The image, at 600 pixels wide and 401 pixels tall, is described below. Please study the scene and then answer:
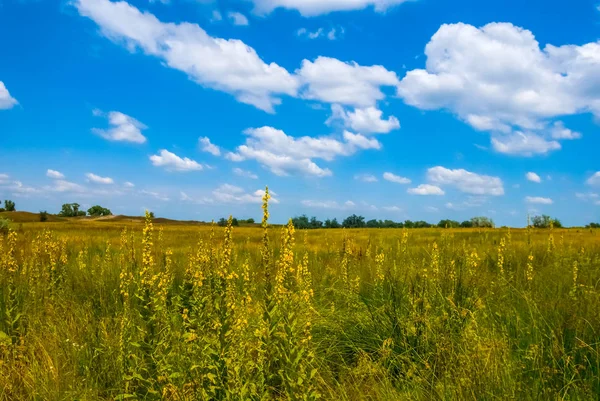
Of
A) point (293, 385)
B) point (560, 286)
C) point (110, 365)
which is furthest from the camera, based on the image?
point (560, 286)

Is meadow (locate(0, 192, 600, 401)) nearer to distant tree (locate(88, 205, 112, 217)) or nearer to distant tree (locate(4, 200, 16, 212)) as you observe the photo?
distant tree (locate(4, 200, 16, 212))

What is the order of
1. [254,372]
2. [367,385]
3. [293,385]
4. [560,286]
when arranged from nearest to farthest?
[293,385] < [254,372] < [367,385] < [560,286]

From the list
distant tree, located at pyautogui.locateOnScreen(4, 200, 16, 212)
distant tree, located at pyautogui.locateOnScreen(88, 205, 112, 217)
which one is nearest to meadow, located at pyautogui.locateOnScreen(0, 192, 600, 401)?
distant tree, located at pyautogui.locateOnScreen(4, 200, 16, 212)

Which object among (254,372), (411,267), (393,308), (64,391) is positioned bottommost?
(64,391)

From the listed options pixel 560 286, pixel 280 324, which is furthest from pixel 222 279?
pixel 560 286

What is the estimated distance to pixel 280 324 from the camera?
3.59 m

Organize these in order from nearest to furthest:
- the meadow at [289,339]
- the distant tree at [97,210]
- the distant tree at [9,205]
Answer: the meadow at [289,339]
the distant tree at [9,205]
the distant tree at [97,210]

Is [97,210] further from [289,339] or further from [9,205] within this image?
[289,339]

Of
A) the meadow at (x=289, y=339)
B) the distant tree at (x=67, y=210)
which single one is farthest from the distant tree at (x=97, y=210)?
the meadow at (x=289, y=339)

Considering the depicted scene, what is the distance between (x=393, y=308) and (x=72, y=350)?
378cm

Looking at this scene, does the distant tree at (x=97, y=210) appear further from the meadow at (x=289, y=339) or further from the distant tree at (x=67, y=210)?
the meadow at (x=289, y=339)

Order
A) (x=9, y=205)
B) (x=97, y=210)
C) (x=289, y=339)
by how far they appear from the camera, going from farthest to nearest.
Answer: (x=97, y=210) → (x=9, y=205) → (x=289, y=339)

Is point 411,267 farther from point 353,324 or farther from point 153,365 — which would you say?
point 153,365

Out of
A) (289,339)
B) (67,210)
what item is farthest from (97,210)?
(289,339)
